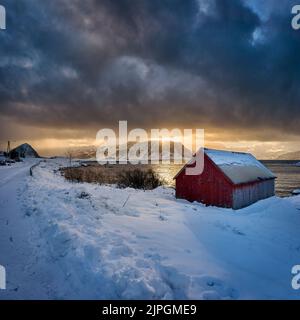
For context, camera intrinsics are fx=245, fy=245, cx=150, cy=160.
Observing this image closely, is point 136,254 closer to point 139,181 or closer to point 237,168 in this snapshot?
point 237,168

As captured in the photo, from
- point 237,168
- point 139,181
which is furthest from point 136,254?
point 139,181

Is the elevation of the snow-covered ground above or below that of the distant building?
below

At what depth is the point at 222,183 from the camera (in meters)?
19.7

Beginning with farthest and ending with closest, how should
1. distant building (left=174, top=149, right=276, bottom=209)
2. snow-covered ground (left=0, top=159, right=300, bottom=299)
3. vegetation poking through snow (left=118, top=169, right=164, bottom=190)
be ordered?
vegetation poking through snow (left=118, top=169, right=164, bottom=190) → distant building (left=174, top=149, right=276, bottom=209) → snow-covered ground (left=0, top=159, right=300, bottom=299)

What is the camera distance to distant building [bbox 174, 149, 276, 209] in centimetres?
1944

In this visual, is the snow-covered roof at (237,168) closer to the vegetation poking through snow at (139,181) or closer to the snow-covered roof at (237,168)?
the snow-covered roof at (237,168)

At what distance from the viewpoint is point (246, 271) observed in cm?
756

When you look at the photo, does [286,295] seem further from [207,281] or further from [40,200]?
[40,200]

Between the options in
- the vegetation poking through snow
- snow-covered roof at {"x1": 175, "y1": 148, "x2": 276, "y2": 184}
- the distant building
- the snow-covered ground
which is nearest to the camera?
the snow-covered ground

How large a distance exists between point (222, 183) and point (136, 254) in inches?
531

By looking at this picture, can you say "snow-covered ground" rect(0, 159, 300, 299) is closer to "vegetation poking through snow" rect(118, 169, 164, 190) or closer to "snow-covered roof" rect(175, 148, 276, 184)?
"snow-covered roof" rect(175, 148, 276, 184)

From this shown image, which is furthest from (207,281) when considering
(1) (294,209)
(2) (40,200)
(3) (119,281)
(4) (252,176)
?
(4) (252,176)

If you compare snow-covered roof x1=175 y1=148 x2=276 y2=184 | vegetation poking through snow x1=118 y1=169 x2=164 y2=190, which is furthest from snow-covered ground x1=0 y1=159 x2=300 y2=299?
vegetation poking through snow x1=118 y1=169 x2=164 y2=190

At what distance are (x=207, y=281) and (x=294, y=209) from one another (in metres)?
12.5
